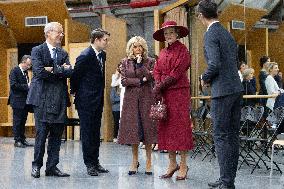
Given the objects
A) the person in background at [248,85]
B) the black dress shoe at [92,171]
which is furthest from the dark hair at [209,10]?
the person in background at [248,85]

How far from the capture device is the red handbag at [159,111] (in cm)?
576

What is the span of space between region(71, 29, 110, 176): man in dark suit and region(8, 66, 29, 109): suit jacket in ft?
14.2

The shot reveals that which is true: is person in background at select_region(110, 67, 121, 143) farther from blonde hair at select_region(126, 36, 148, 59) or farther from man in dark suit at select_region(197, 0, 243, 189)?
man in dark suit at select_region(197, 0, 243, 189)

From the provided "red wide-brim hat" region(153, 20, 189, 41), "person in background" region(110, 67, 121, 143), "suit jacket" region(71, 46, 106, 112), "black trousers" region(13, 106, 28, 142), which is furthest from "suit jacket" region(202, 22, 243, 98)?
"person in background" region(110, 67, 121, 143)

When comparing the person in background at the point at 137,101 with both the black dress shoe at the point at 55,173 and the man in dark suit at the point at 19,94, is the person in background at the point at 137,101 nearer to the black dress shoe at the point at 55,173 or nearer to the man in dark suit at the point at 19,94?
the black dress shoe at the point at 55,173

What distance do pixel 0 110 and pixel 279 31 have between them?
7777 mm

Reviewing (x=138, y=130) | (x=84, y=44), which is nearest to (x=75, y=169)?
(x=138, y=130)

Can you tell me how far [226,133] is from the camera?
16.0ft

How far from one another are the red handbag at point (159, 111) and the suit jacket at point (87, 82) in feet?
2.47

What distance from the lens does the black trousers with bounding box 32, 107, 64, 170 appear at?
5.99 m

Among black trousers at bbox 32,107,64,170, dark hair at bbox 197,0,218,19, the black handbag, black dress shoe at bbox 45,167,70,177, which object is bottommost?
black dress shoe at bbox 45,167,70,177

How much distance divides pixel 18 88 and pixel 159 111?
5.23 meters

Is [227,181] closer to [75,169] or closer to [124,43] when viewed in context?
[75,169]

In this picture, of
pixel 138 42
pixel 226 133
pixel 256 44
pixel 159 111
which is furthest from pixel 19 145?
pixel 256 44
